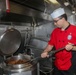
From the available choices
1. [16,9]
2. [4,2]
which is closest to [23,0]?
[16,9]

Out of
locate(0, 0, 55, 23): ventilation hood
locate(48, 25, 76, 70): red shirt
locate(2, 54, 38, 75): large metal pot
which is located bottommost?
locate(2, 54, 38, 75): large metal pot

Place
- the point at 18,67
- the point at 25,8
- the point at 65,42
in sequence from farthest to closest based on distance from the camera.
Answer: the point at 25,8, the point at 65,42, the point at 18,67

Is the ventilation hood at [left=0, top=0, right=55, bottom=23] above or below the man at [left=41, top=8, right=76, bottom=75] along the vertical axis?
above

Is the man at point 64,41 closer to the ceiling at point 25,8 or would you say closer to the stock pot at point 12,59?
the stock pot at point 12,59

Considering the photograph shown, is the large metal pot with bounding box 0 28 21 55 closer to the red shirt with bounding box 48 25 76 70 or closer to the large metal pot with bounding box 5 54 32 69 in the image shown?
the large metal pot with bounding box 5 54 32 69

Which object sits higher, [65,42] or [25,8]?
[25,8]

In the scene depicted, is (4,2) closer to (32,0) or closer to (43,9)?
(32,0)

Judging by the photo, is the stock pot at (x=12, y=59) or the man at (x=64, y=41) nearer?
the stock pot at (x=12, y=59)

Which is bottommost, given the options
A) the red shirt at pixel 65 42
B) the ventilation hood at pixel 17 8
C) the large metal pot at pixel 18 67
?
the large metal pot at pixel 18 67

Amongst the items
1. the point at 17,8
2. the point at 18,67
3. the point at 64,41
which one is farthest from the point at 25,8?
the point at 18,67

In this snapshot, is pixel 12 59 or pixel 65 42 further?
pixel 12 59

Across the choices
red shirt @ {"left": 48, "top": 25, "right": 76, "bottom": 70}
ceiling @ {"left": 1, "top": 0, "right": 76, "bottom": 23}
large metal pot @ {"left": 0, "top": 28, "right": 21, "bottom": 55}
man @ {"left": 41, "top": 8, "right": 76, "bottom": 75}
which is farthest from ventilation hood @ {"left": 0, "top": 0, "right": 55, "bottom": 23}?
red shirt @ {"left": 48, "top": 25, "right": 76, "bottom": 70}

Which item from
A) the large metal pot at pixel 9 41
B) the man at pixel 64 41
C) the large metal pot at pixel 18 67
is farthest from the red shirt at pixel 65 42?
the large metal pot at pixel 9 41

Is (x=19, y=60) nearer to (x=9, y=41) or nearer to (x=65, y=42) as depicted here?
(x=9, y=41)
